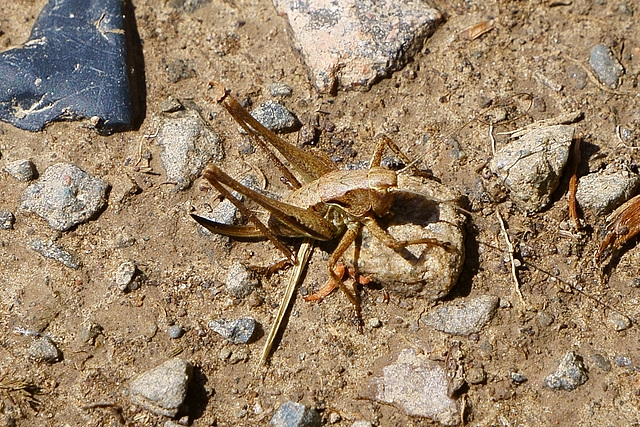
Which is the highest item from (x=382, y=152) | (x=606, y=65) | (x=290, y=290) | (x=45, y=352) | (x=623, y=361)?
(x=45, y=352)

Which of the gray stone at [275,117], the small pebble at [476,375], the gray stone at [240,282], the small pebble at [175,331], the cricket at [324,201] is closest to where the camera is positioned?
the small pebble at [476,375]

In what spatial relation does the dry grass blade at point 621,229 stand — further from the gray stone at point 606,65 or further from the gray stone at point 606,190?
the gray stone at point 606,65

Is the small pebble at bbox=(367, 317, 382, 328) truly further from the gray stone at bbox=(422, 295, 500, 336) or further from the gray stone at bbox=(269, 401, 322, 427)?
the gray stone at bbox=(269, 401, 322, 427)

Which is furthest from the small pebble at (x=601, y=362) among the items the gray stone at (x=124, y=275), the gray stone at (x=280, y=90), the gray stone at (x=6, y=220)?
the gray stone at (x=6, y=220)

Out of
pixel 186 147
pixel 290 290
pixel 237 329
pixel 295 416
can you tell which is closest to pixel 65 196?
pixel 186 147

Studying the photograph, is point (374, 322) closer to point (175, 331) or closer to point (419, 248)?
point (419, 248)

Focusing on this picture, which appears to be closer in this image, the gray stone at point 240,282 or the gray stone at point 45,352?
the gray stone at point 45,352

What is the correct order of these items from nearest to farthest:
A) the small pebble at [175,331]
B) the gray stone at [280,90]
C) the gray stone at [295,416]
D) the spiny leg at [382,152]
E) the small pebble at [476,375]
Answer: the gray stone at [295,416], the small pebble at [476,375], the small pebble at [175,331], the spiny leg at [382,152], the gray stone at [280,90]
